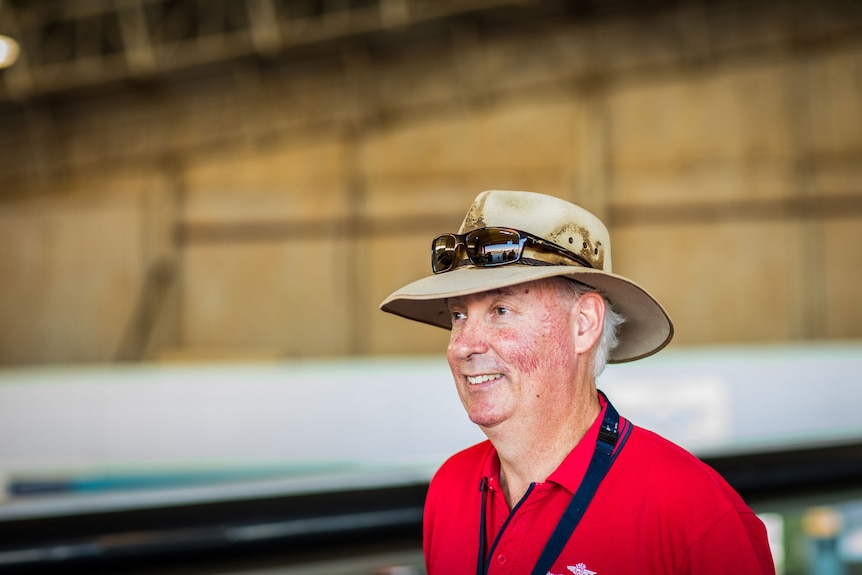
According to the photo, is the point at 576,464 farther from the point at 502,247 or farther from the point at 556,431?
the point at 502,247

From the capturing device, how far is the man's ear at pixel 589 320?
1.16 meters

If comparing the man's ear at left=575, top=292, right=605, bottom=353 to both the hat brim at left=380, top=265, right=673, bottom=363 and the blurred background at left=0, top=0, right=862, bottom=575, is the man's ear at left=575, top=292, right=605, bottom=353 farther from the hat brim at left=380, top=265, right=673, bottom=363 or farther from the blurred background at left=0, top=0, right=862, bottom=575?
the blurred background at left=0, top=0, right=862, bottom=575

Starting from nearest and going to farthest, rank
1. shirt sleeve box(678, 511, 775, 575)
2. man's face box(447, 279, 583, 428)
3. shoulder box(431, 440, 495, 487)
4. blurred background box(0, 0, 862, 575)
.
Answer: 1. shirt sleeve box(678, 511, 775, 575)
2. man's face box(447, 279, 583, 428)
3. shoulder box(431, 440, 495, 487)
4. blurred background box(0, 0, 862, 575)

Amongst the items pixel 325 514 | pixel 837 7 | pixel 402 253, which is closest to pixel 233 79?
pixel 402 253

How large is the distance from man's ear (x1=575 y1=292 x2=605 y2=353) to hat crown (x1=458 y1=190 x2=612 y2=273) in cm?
Answer: 5

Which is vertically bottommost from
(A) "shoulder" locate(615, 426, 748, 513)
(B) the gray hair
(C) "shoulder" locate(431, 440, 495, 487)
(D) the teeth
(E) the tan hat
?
(C) "shoulder" locate(431, 440, 495, 487)

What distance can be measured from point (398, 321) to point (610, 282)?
9.81 metres

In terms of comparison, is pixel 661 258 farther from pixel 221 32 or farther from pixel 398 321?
pixel 221 32

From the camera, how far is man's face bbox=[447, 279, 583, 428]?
1115 millimetres

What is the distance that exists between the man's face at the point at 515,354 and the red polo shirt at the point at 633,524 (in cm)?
11

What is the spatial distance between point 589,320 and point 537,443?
19 centimetres

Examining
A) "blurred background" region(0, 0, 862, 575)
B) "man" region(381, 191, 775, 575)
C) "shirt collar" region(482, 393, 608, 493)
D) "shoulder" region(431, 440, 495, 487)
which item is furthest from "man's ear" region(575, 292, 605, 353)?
"blurred background" region(0, 0, 862, 575)

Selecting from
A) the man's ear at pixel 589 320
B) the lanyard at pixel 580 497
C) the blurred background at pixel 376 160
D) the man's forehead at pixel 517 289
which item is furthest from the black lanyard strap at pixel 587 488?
the blurred background at pixel 376 160

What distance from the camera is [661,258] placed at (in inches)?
430
